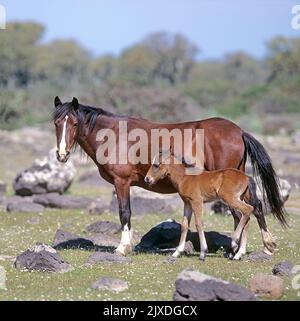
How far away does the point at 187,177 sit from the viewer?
11961mm

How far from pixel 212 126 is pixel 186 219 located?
167cm

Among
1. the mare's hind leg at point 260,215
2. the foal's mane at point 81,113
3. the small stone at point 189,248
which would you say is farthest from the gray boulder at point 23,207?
the mare's hind leg at point 260,215

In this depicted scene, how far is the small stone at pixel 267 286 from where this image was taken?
9484mm

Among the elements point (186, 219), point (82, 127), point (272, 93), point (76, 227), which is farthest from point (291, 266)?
point (272, 93)

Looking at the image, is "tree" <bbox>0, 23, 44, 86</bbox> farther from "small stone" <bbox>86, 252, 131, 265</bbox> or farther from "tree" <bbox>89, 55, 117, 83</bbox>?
"small stone" <bbox>86, 252, 131, 265</bbox>

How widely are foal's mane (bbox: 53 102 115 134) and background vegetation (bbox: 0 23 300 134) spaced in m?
14.0

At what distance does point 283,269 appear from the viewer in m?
10.7

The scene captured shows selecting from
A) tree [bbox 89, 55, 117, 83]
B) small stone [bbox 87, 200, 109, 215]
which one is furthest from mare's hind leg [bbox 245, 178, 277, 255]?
tree [bbox 89, 55, 117, 83]

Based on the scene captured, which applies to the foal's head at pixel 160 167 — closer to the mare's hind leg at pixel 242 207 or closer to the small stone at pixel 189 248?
the mare's hind leg at pixel 242 207

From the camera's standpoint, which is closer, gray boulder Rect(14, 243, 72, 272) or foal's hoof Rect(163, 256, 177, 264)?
gray boulder Rect(14, 243, 72, 272)

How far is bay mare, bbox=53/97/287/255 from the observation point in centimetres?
1228

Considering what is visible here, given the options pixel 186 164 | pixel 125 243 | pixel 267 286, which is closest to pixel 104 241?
pixel 125 243

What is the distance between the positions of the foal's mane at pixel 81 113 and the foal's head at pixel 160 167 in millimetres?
1440
